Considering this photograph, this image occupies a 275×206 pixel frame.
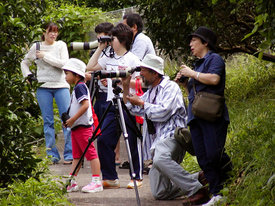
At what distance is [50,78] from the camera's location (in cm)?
892

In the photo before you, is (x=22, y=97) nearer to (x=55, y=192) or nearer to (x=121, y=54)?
(x=55, y=192)

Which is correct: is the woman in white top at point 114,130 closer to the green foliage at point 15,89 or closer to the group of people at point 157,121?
the group of people at point 157,121

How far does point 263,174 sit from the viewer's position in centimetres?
565

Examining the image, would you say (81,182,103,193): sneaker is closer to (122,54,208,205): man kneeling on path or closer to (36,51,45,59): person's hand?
(122,54,208,205): man kneeling on path

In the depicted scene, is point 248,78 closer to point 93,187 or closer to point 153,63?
point 153,63

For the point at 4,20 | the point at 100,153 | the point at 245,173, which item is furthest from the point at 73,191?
the point at 4,20

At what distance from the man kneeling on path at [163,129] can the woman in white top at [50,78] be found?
2350 millimetres

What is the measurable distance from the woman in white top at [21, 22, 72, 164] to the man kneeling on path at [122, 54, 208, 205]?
2.35 m

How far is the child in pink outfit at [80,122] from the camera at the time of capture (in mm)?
7164

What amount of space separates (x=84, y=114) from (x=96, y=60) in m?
0.89

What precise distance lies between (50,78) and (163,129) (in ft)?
9.32

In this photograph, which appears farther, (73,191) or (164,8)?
(164,8)

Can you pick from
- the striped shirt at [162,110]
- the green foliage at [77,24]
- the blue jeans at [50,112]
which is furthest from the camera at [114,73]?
the green foliage at [77,24]

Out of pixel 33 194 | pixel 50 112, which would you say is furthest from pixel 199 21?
pixel 33 194
